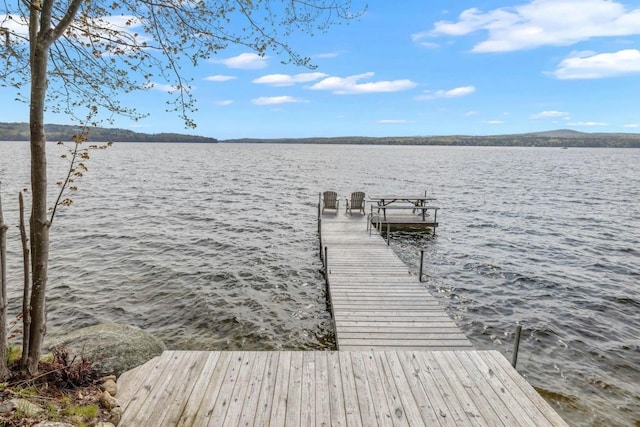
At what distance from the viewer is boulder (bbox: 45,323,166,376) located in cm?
559

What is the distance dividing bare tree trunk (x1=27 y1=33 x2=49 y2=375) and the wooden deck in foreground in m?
1.24

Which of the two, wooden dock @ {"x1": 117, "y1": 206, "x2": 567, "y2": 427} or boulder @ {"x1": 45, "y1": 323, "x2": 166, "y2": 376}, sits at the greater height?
wooden dock @ {"x1": 117, "y1": 206, "x2": 567, "y2": 427}

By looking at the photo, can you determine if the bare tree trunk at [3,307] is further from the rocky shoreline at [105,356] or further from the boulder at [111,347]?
the boulder at [111,347]

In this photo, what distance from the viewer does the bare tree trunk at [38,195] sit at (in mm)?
3652

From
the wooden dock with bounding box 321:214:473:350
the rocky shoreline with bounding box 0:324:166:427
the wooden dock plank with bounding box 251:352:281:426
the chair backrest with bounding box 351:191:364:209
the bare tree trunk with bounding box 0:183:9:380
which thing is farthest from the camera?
the chair backrest with bounding box 351:191:364:209

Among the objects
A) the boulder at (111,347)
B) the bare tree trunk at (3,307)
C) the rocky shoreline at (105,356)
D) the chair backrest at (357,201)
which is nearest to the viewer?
the rocky shoreline at (105,356)

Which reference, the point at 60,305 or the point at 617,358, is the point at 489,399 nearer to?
the point at 617,358

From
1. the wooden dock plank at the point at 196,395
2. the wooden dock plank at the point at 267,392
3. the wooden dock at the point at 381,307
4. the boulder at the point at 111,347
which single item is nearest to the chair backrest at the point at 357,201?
the wooden dock at the point at 381,307

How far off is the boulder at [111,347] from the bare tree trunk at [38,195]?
1.24 metres

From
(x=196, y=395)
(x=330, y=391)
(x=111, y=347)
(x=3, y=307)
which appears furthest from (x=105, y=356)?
(x=330, y=391)

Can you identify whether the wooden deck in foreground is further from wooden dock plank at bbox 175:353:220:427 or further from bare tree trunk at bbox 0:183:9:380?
bare tree trunk at bbox 0:183:9:380

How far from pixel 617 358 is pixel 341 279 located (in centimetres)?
655

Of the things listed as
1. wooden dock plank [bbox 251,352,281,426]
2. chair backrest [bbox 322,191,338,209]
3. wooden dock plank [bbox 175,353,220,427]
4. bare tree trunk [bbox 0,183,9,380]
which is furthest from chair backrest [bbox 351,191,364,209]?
bare tree trunk [bbox 0,183,9,380]

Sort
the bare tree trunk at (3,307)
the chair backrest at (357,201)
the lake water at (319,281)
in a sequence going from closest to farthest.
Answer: the bare tree trunk at (3,307), the lake water at (319,281), the chair backrest at (357,201)
